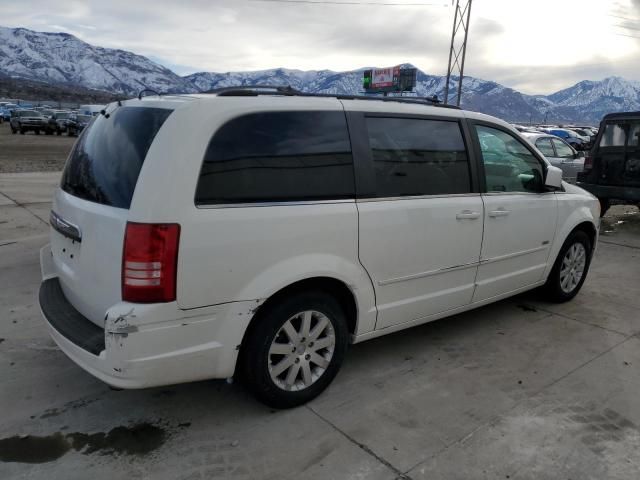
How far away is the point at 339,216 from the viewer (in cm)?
301

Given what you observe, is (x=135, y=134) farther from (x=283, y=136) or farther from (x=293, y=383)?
(x=293, y=383)

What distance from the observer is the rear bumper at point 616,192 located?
8977 millimetres

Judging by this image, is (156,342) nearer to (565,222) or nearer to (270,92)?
(270,92)

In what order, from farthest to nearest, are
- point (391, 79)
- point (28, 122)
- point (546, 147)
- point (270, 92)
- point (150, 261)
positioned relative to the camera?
point (391, 79) → point (28, 122) → point (546, 147) → point (270, 92) → point (150, 261)

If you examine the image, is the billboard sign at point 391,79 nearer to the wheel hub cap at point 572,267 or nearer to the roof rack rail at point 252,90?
the wheel hub cap at point 572,267

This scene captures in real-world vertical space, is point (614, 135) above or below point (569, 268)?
above

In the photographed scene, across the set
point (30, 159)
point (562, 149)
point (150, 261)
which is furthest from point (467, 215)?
point (30, 159)

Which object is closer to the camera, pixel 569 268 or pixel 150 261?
pixel 150 261

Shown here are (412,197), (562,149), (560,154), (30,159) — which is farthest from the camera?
(30,159)

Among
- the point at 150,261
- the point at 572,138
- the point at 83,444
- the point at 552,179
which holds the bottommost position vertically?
the point at 83,444

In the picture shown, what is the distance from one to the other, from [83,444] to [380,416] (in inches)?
64.3

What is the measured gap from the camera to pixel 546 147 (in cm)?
1227

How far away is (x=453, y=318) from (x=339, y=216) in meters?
2.11

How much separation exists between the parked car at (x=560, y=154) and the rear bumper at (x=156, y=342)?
11.1m
